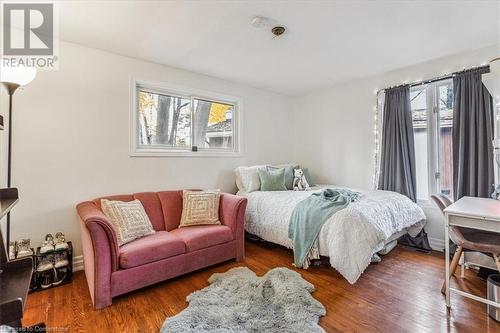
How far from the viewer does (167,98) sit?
334 cm

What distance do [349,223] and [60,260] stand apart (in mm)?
2725

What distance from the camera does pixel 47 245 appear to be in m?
2.25

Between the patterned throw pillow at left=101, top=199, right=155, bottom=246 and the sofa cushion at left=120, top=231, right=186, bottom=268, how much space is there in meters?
0.06

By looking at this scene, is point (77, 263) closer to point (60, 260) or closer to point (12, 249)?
point (60, 260)

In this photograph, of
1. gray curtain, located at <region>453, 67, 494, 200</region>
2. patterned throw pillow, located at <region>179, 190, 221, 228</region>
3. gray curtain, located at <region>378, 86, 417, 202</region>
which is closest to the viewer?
gray curtain, located at <region>453, 67, 494, 200</region>

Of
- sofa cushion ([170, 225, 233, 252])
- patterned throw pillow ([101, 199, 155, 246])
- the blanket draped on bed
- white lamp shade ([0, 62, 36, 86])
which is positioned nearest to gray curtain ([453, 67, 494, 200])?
the blanket draped on bed

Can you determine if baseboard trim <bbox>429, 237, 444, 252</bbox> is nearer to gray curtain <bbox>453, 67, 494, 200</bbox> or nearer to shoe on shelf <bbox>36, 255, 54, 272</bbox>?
gray curtain <bbox>453, 67, 494, 200</bbox>

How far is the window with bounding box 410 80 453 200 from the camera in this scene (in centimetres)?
306

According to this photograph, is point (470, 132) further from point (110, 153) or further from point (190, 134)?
point (110, 153)

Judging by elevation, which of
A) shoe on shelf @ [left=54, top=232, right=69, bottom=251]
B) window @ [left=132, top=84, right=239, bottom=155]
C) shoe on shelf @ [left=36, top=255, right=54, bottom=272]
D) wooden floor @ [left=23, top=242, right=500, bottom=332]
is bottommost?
wooden floor @ [left=23, top=242, right=500, bottom=332]

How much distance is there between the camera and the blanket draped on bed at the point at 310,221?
8.07 ft

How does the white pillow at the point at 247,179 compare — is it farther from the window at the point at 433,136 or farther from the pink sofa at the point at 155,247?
the window at the point at 433,136

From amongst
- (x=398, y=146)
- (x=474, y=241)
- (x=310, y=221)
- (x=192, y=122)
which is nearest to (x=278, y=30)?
(x=192, y=122)

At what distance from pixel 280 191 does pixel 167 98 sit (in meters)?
2.02
